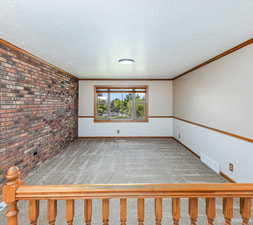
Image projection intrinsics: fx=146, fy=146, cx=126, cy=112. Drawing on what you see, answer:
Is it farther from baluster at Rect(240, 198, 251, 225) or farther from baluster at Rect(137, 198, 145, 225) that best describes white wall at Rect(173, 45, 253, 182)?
baluster at Rect(137, 198, 145, 225)

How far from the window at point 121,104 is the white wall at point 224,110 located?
198 cm

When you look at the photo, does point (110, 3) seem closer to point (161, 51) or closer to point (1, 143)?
point (161, 51)

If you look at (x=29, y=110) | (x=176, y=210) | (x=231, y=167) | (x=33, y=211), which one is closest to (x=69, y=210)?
(x=33, y=211)

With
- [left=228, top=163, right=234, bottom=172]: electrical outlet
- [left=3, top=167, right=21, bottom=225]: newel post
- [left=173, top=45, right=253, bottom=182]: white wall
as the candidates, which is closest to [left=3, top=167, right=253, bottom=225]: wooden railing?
[left=3, top=167, right=21, bottom=225]: newel post

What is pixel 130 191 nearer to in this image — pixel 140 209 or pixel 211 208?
pixel 140 209

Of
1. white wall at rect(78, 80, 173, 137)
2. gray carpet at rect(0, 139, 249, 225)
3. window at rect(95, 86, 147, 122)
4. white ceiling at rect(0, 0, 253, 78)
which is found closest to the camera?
white ceiling at rect(0, 0, 253, 78)

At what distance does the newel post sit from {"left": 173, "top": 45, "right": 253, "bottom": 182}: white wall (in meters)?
2.76

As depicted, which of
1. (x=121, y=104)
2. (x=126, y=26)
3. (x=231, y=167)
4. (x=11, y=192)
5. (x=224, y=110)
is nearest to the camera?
(x=11, y=192)

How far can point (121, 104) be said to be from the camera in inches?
226

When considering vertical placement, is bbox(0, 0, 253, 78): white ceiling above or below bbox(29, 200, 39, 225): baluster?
above

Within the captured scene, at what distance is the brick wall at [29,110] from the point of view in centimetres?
222

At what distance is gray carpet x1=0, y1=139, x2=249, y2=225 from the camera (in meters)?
1.80

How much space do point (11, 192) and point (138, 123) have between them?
4956 millimetres

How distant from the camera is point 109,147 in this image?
4.42 metres
